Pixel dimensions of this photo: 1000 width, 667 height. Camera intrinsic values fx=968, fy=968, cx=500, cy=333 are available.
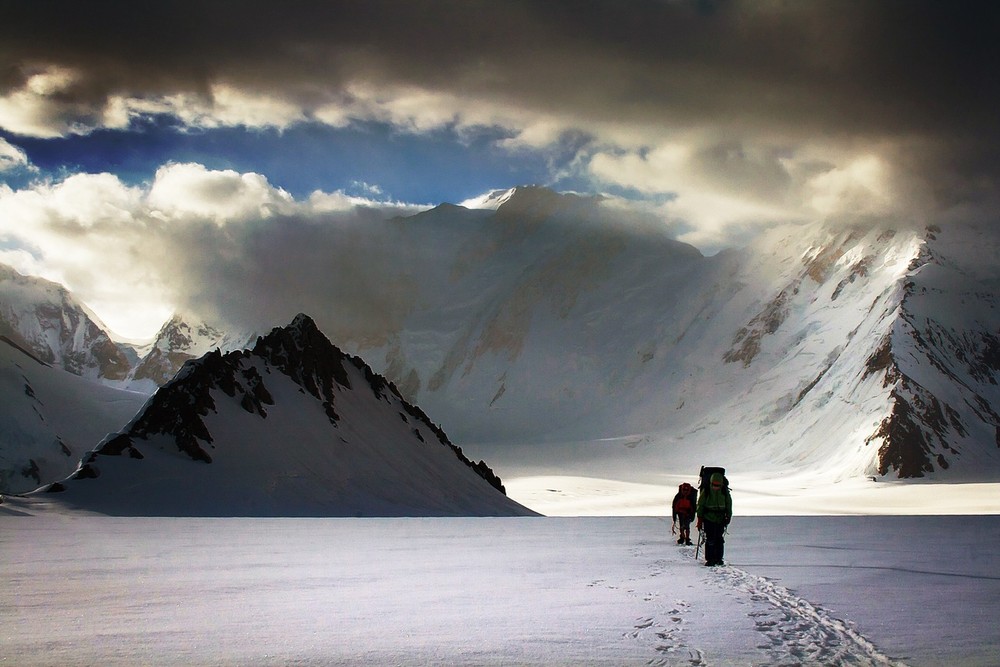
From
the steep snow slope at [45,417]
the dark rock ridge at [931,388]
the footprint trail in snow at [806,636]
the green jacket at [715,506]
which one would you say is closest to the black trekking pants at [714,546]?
the green jacket at [715,506]

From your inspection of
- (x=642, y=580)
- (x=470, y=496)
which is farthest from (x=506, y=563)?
(x=470, y=496)

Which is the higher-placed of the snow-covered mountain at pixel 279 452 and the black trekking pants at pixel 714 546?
the snow-covered mountain at pixel 279 452

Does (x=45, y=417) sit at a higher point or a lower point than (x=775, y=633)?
higher

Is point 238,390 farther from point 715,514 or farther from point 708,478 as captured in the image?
point 715,514

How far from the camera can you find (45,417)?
110 metres

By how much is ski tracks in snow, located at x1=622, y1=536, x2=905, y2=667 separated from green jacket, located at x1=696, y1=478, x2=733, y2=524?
16.6 feet

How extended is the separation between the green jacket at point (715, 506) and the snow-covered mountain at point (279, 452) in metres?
38.5

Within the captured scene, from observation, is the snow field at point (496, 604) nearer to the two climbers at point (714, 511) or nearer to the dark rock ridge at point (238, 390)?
the two climbers at point (714, 511)

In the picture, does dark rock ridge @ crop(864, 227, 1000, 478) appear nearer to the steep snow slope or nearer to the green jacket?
the steep snow slope

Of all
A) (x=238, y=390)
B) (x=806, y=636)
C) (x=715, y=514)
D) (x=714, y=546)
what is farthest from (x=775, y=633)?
(x=238, y=390)

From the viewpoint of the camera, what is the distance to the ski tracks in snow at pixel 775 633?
33.8 feet

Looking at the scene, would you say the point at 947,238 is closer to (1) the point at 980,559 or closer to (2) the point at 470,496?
(2) the point at 470,496

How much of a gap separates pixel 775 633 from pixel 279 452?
5534 centimetres

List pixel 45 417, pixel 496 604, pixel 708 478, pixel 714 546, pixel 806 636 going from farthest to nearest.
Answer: pixel 45 417 → pixel 708 478 → pixel 714 546 → pixel 496 604 → pixel 806 636
